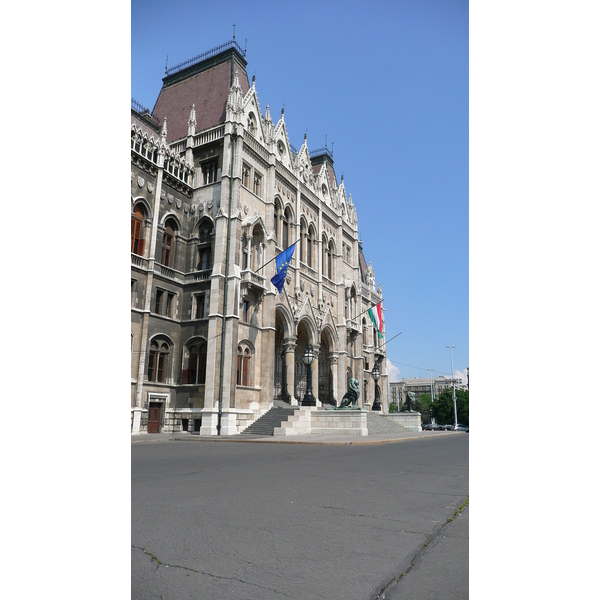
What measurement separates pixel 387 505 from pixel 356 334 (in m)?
37.8

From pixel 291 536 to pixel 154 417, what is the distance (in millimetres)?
22939

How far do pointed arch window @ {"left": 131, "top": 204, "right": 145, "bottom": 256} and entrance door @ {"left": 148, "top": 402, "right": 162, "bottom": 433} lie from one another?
815 cm

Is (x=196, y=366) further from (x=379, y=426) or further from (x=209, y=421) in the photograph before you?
(x=379, y=426)

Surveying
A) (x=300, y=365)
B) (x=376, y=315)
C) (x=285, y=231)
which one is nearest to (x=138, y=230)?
(x=285, y=231)

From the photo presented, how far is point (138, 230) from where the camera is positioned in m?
26.1

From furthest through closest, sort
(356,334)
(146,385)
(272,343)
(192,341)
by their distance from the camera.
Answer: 1. (356,334)
2. (272,343)
3. (192,341)
4. (146,385)

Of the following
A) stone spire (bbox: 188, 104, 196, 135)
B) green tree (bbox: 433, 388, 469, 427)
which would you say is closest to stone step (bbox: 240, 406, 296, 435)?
stone spire (bbox: 188, 104, 196, 135)

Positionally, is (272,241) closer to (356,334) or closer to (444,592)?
(356,334)

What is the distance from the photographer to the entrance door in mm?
24891

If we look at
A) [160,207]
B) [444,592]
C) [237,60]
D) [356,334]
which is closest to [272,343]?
[160,207]

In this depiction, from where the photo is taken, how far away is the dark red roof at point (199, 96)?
3269 cm

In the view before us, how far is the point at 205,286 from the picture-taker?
27.5 m

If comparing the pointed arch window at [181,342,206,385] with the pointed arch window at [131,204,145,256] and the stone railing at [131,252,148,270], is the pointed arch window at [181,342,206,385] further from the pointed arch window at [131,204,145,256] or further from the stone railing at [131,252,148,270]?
the pointed arch window at [131,204,145,256]
